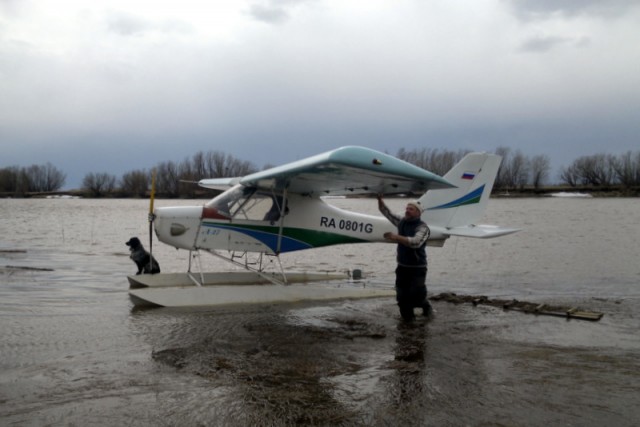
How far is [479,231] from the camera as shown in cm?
1044

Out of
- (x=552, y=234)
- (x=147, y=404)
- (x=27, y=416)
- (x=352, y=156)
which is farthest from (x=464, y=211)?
(x=552, y=234)

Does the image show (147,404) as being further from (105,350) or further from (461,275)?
(461,275)

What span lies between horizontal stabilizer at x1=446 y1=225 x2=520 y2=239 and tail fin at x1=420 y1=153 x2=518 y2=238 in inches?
1.7

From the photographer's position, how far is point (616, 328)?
7555mm

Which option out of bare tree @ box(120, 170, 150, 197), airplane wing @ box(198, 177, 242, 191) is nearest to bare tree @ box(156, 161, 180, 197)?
bare tree @ box(120, 170, 150, 197)

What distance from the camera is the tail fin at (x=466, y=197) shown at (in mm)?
10742

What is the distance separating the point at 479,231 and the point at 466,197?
0.74 meters

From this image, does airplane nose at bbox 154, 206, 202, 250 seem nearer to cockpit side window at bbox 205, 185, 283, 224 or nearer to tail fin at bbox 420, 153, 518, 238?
cockpit side window at bbox 205, 185, 283, 224

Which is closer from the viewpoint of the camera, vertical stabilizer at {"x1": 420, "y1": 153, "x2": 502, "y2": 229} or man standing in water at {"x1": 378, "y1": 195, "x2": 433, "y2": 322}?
man standing in water at {"x1": 378, "y1": 195, "x2": 433, "y2": 322}

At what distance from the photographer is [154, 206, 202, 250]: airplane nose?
9.42 m

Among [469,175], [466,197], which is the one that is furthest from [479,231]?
[469,175]

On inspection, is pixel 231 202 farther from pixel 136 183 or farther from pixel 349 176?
pixel 136 183

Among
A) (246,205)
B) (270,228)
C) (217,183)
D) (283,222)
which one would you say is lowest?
(270,228)

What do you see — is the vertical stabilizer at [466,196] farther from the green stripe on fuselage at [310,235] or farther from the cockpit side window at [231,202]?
the cockpit side window at [231,202]
